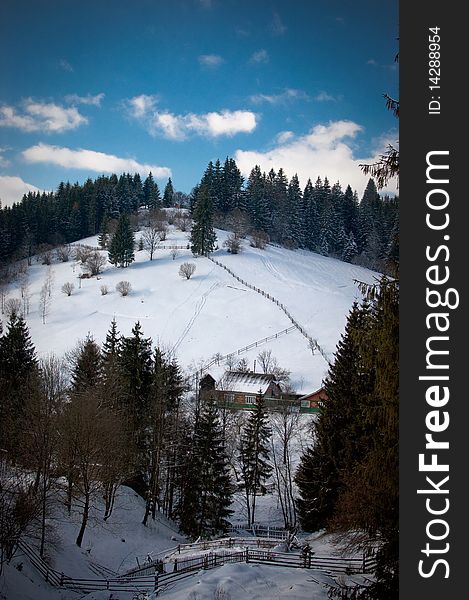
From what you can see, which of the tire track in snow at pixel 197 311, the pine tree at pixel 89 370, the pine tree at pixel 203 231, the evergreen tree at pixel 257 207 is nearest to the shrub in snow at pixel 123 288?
the tire track in snow at pixel 197 311

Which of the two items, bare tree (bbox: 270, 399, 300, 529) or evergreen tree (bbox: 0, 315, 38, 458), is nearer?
evergreen tree (bbox: 0, 315, 38, 458)

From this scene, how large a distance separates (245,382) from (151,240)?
5511 centimetres

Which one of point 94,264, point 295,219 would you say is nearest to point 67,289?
point 94,264

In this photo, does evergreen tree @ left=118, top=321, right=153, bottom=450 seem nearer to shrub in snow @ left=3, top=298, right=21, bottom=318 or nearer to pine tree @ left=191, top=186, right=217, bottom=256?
shrub in snow @ left=3, top=298, right=21, bottom=318

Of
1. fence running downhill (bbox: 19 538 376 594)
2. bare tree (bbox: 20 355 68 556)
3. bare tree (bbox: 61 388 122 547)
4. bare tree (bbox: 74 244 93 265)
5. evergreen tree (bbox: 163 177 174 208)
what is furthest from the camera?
evergreen tree (bbox: 163 177 174 208)

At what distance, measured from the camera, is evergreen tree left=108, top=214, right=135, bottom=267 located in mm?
86375

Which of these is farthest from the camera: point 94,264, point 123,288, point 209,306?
point 94,264

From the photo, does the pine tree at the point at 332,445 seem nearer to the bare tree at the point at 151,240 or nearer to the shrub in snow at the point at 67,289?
the shrub in snow at the point at 67,289

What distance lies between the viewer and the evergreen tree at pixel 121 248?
86375 millimetres

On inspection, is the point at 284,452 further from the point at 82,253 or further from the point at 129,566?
the point at 82,253

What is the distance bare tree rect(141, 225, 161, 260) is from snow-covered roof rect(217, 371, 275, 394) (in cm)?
5019

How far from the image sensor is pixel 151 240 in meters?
93.4

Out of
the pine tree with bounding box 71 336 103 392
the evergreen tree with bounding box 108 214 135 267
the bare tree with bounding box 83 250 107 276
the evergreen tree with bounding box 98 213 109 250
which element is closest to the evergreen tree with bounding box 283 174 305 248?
the evergreen tree with bounding box 108 214 135 267

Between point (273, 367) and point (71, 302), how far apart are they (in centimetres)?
3841
